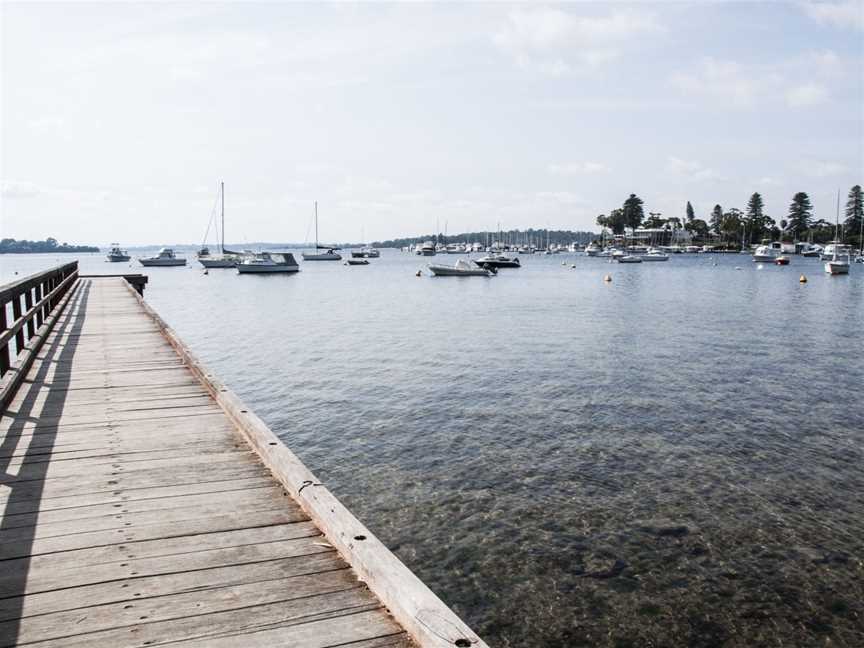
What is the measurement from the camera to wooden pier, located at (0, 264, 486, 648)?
3498mm

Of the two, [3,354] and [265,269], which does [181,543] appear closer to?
[3,354]

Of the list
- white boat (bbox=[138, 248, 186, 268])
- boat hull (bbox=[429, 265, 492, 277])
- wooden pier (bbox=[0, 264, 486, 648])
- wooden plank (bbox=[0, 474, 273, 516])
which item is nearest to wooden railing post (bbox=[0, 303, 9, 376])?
wooden pier (bbox=[0, 264, 486, 648])

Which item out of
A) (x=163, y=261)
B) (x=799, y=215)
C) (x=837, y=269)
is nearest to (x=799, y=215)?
(x=799, y=215)

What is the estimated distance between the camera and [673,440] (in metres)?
12.8

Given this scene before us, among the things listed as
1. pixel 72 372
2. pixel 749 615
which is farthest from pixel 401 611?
pixel 72 372

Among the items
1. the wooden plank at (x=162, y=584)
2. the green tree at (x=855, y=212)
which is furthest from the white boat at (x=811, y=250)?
the wooden plank at (x=162, y=584)

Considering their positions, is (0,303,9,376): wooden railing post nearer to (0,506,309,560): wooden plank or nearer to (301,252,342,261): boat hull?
(0,506,309,560): wooden plank

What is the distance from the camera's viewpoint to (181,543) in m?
4.59

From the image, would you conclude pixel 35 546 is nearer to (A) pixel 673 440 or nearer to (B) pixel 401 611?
(B) pixel 401 611

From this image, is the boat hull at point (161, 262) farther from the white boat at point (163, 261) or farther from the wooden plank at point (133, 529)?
the wooden plank at point (133, 529)

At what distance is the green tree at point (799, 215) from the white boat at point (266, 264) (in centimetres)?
16377

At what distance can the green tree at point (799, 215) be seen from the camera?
19200 centimetres

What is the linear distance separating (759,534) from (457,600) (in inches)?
174

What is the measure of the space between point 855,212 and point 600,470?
665ft
